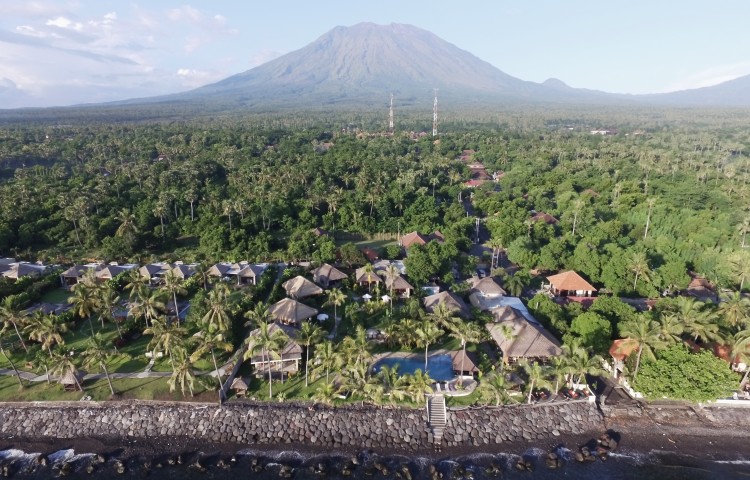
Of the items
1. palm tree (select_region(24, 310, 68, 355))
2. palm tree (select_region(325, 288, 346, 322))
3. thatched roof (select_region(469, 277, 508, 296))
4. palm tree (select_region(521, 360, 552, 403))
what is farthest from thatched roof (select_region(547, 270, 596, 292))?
palm tree (select_region(24, 310, 68, 355))

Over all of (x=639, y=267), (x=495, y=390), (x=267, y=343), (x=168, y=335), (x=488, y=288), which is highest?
(x=168, y=335)

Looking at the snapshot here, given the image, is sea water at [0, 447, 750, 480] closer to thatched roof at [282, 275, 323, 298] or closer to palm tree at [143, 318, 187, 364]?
palm tree at [143, 318, 187, 364]

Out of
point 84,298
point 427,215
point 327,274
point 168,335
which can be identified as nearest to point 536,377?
point 327,274

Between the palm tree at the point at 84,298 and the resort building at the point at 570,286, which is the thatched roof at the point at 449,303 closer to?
the resort building at the point at 570,286

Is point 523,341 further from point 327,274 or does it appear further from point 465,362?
point 327,274

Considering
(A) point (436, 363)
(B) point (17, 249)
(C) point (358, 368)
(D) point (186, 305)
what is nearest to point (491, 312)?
(A) point (436, 363)
